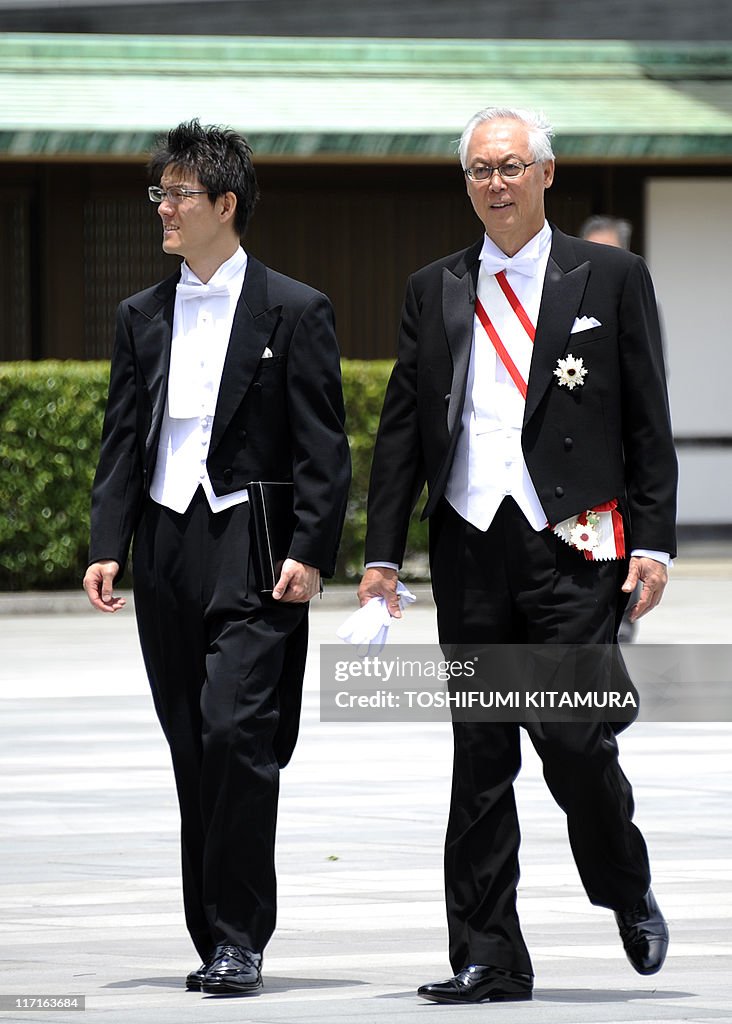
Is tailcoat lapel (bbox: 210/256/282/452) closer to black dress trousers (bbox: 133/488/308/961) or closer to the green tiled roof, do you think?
black dress trousers (bbox: 133/488/308/961)

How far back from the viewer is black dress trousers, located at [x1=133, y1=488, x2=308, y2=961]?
17.0ft

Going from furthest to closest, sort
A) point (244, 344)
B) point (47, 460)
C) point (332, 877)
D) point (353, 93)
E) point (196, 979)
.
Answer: point (353, 93) → point (47, 460) → point (332, 877) → point (244, 344) → point (196, 979)

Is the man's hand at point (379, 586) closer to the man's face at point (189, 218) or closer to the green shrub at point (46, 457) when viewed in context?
the man's face at point (189, 218)

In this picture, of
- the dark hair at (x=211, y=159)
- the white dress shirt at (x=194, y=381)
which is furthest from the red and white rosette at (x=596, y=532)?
the dark hair at (x=211, y=159)

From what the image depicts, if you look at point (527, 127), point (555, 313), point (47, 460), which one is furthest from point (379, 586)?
point (47, 460)

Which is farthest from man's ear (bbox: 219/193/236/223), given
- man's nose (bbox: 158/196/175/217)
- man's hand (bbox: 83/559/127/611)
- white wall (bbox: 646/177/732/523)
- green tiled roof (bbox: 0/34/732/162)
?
white wall (bbox: 646/177/732/523)

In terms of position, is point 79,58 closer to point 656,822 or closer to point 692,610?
point 692,610

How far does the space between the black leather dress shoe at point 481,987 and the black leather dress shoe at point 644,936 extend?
0.80 feet

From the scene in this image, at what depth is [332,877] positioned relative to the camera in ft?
21.5

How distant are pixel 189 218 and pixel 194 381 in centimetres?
38

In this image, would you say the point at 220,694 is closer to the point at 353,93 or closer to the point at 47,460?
the point at 47,460

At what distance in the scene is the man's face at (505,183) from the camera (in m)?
5.14

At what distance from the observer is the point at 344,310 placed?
1764cm

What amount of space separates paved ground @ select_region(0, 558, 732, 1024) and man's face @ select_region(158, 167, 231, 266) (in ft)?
A: 5.57
